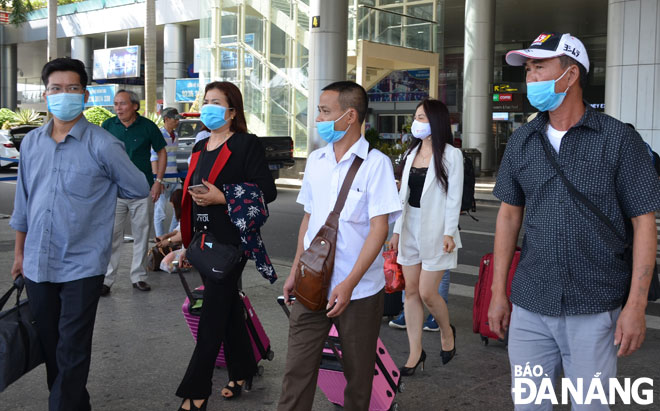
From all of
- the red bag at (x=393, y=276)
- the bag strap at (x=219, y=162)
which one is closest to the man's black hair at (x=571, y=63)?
the bag strap at (x=219, y=162)

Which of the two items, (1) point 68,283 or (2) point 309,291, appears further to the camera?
(1) point 68,283

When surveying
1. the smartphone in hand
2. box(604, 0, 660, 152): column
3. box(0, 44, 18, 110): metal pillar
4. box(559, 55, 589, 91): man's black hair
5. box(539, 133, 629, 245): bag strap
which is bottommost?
the smartphone in hand

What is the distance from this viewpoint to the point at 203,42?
27375 mm

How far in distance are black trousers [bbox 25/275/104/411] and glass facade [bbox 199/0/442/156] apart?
21.6m

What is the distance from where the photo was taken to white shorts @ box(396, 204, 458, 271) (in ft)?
17.4

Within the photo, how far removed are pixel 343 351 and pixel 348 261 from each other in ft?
1.53

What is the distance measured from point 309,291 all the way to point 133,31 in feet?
132

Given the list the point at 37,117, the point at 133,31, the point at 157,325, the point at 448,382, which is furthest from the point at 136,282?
Result: the point at 133,31

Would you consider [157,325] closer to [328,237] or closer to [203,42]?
[328,237]

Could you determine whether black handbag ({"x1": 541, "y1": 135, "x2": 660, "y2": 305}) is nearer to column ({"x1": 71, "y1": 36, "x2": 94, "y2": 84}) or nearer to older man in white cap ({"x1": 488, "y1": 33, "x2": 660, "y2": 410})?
older man in white cap ({"x1": 488, "y1": 33, "x2": 660, "y2": 410})

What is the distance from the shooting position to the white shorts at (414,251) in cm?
531

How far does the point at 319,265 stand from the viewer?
11.5 feet

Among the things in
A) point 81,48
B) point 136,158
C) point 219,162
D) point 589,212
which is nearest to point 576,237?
point 589,212

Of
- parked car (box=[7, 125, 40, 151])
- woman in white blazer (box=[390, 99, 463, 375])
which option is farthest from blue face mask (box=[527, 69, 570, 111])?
parked car (box=[7, 125, 40, 151])
